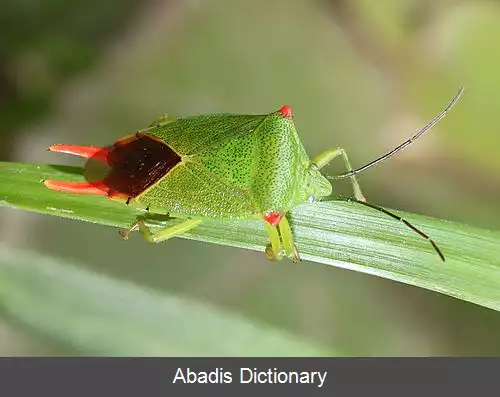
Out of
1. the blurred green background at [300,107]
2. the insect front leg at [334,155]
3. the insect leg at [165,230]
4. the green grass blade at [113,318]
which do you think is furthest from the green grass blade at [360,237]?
the blurred green background at [300,107]

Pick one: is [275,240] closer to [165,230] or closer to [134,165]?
[165,230]

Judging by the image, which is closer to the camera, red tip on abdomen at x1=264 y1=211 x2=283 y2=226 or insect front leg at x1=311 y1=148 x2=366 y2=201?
red tip on abdomen at x1=264 y1=211 x2=283 y2=226

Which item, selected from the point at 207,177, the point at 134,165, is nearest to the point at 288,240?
the point at 207,177

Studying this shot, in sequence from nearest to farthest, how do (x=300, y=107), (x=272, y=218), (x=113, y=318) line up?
(x=272, y=218) < (x=113, y=318) < (x=300, y=107)

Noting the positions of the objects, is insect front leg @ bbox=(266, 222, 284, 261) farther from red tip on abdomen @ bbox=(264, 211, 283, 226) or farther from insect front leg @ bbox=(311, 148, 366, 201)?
insect front leg @ bbox=(311, 148, 366, 201)

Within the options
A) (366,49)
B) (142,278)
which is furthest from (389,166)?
(142,278)

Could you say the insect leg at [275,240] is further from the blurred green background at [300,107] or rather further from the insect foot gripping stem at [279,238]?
the blurred green background at [300,107]

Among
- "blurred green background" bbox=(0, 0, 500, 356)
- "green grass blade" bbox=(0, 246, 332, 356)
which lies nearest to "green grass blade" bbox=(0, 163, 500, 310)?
"green grass blade" bbox=(0, 246, 332, 356)

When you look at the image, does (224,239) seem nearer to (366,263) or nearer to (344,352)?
(366,263)
